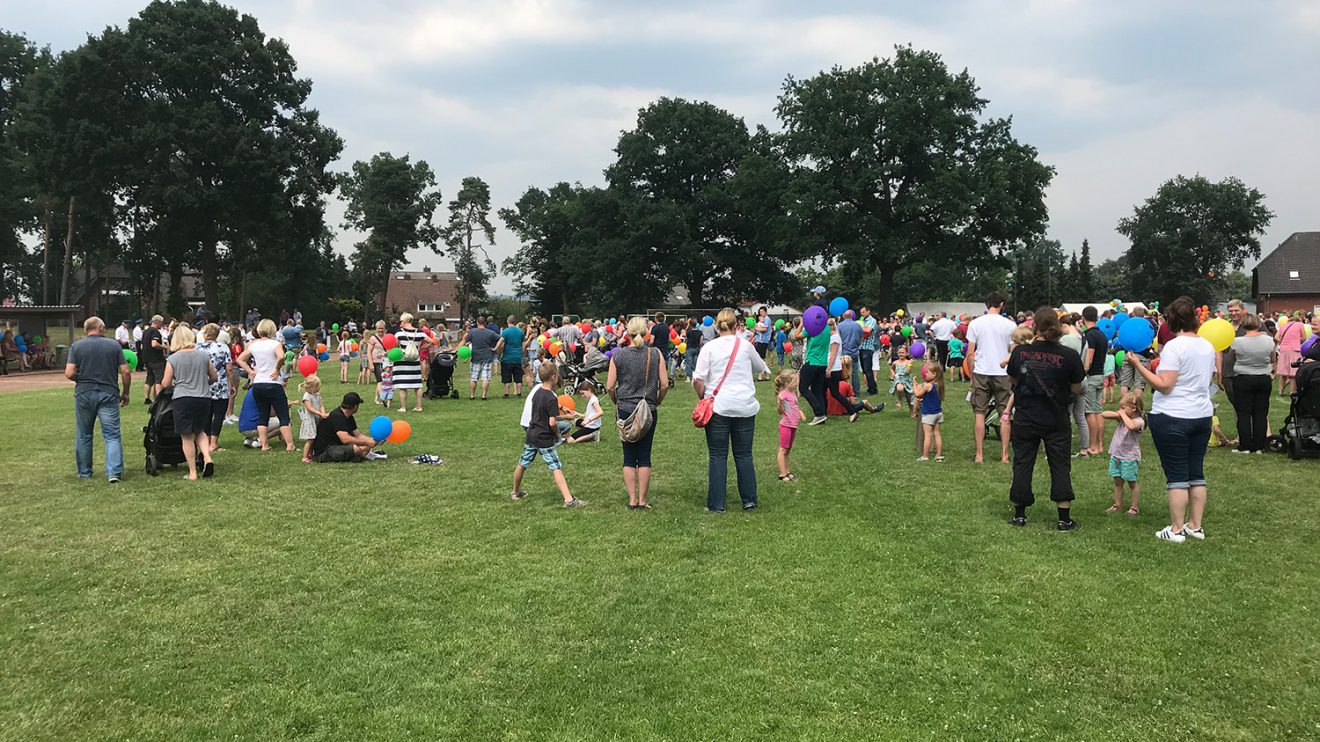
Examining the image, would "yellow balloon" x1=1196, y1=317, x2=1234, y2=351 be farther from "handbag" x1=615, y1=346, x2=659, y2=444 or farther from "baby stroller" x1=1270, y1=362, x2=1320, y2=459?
"handbag" x1=615, y1=346, x2=659, y2=444

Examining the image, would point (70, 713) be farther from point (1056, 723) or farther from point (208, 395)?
point (208, 395)

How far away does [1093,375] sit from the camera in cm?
928

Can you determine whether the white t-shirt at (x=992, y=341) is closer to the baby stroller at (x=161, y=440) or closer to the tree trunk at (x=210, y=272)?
the baby stroller at (x=161, y=440)

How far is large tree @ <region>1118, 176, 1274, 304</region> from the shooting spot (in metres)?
75.9

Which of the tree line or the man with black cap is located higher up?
the tree line

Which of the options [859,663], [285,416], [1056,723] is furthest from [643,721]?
[285,416]

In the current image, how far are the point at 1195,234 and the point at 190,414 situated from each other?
3458 inches

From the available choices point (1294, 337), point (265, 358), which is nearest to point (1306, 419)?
point (1294, 337)

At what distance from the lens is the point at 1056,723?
11.3 ft

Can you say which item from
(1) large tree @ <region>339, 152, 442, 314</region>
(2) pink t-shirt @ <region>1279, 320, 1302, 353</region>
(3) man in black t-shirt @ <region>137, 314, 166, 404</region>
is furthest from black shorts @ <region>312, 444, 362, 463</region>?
(1) large tree @ <region>339, 152, 442, 314</region>

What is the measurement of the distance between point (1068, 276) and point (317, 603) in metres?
83.0

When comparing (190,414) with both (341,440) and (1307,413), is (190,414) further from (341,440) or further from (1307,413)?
(1307,413)

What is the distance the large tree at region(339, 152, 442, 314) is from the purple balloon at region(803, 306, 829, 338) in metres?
55.7

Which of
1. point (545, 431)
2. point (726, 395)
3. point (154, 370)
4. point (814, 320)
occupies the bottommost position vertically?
point (545, 431)
